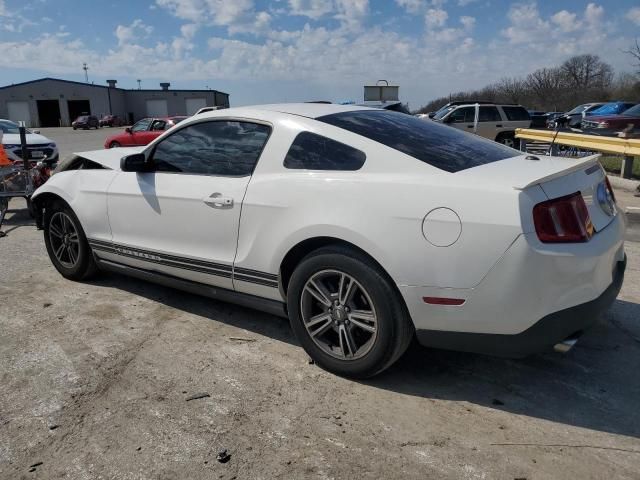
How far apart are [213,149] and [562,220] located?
231cm

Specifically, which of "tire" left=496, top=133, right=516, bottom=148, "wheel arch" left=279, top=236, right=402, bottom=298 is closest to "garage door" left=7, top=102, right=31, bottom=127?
"tire" left=496, top=133, right=516, bottom=148

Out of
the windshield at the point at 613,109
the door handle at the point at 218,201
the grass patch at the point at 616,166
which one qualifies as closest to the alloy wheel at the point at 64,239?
the door handle at the point at 218,201

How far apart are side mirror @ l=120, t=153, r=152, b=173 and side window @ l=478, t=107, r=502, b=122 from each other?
16.3 metres

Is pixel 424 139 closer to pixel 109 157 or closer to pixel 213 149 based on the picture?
pixel 213 149

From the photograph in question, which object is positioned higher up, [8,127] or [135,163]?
[8,127]

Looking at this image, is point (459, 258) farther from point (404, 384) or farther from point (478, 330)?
point (404, 384)

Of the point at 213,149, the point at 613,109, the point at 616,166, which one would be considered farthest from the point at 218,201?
the point at 613,109

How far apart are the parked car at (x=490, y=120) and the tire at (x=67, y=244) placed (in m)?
15.6

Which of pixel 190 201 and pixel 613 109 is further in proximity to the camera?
pixel 613 109

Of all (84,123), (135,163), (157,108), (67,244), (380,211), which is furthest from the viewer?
(157,108)

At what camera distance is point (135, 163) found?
13.1 ft

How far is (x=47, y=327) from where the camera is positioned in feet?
13.0

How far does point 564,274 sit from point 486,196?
0.53m

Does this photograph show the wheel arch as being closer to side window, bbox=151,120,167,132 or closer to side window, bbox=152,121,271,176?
side window, bbox=152,121,271,176
